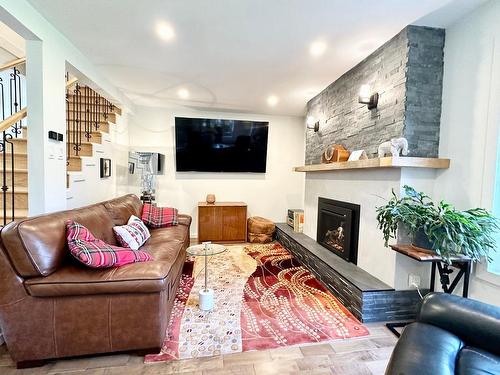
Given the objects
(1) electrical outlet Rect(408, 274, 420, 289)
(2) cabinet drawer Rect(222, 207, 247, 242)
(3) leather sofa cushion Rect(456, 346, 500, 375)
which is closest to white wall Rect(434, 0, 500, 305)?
(1) electrical outlet Rect(408, 274, 420, 289)

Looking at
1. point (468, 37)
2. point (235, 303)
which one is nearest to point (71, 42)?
point (235, 303)

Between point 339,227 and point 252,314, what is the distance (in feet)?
4.99

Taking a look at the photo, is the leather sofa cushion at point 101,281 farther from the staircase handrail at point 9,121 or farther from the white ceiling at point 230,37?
the white ceiling at point 230,37

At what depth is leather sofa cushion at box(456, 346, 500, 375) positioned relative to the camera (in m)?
1.03

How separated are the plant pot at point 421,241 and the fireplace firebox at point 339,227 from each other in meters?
0.70

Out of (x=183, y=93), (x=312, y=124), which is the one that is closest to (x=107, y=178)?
(x=183, y=93)

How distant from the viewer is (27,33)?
6.63 ft

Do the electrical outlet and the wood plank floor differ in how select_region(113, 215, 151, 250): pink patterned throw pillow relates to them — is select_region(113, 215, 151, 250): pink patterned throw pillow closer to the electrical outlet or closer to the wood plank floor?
the wood plank floor

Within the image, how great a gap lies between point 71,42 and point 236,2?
1.81m

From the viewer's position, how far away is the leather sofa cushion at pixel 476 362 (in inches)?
40.5

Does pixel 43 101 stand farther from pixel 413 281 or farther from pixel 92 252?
pixel 413 281

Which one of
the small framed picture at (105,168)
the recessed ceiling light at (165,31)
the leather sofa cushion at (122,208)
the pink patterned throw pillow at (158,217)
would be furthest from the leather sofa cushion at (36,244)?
the small framed picture at (105,168)

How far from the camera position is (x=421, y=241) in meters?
2.08

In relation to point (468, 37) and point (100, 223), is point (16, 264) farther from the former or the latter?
point (468, 37)
